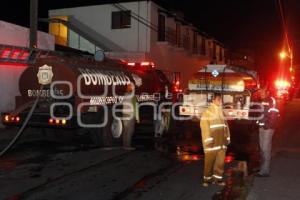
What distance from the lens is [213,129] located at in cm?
898

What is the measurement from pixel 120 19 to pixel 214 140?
25.7 meters

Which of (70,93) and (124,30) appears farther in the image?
(124,30)

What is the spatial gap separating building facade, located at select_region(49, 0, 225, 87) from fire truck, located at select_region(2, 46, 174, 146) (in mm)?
14824

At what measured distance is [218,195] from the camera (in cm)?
832

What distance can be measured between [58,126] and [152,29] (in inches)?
836

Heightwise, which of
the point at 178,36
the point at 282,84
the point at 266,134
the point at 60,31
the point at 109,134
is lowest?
the point at 109,134

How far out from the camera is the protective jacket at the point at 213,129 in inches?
352

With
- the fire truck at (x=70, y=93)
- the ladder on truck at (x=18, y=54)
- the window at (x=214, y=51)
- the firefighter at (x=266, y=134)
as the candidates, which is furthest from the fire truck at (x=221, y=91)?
the window at (x=214, y=51)

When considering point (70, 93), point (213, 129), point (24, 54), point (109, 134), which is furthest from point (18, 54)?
point (213, 129)

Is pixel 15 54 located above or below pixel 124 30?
below

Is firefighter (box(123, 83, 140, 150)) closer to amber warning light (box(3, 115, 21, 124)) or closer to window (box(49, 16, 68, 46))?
amber warning light (box(3, 115, 21, 124))

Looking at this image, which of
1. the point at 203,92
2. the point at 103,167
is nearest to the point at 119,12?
the point at 203,92

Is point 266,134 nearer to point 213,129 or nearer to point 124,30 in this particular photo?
point 213,129

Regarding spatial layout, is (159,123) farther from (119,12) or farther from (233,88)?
(119,12)
